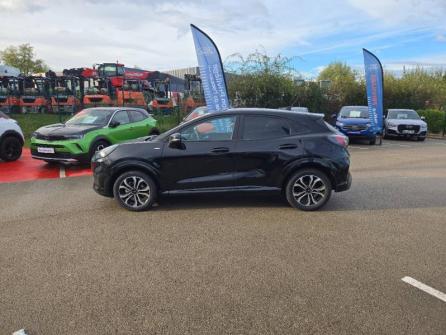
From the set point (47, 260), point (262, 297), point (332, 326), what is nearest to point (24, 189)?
point (47, 260)

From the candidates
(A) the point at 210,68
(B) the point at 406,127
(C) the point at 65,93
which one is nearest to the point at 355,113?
(B) the point at 406,127

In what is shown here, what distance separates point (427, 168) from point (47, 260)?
951cm

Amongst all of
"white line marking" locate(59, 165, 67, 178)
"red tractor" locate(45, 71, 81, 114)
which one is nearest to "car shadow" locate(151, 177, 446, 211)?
"white line marking" locate(59, 165, 67, 178)

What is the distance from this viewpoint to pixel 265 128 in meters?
5.87

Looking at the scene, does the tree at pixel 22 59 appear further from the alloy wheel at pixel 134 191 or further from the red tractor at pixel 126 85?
the alloy wheel at pixel 134 191

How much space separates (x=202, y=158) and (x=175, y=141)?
47cm

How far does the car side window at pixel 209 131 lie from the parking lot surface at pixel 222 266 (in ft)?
3.59

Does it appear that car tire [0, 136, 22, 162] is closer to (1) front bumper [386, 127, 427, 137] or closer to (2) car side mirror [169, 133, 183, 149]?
(2) car side mirror [169, 133, 183, 149]

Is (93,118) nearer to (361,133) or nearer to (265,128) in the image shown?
(265,128)

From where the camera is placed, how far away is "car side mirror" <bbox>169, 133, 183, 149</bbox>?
5.66 m

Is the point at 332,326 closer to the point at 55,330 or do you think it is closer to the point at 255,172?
the point at 55,330

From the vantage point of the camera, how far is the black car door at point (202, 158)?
5691 mm

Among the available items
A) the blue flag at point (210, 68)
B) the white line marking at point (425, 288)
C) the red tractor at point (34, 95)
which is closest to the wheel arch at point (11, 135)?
the blue flag at point (210, 68)

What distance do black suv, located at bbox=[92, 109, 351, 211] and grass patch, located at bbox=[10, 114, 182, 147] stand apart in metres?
11.8
